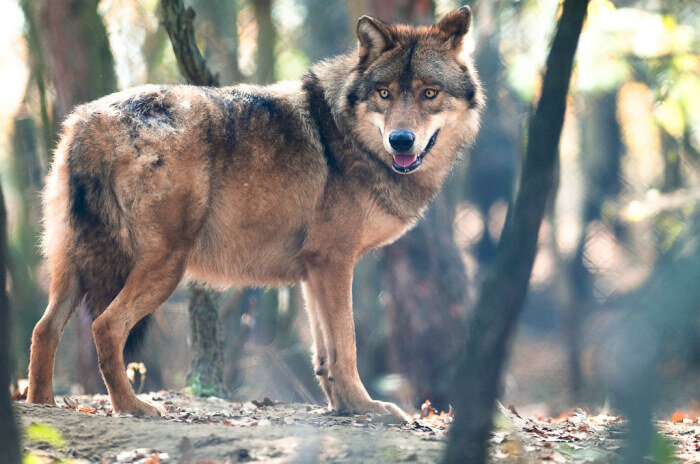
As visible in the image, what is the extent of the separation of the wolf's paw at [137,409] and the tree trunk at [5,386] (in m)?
1.26

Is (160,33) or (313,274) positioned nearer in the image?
(313,274)

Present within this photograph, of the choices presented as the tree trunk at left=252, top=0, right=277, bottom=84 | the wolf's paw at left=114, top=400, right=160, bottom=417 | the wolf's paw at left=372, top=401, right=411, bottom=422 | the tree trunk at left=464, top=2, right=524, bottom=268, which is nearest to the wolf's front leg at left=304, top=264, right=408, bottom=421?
the wolf's paw at left=372, top=401, right=411, bottom=422

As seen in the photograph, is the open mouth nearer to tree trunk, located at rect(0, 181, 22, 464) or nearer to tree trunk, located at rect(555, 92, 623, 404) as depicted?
tree trunk, located at rect(0, 181, 22, 464)

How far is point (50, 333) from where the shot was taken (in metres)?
3.87

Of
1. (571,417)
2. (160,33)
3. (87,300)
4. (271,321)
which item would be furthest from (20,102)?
(571,417)

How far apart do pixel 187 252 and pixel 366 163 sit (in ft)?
3.83

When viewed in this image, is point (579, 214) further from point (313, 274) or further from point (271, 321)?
point (313, 274)

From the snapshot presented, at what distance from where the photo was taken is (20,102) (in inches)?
421

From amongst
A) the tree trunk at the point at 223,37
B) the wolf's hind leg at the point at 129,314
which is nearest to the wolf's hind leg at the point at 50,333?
the wolf's hind leg at the point at 129,314

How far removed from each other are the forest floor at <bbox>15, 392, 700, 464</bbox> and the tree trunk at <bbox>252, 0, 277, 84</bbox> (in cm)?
696

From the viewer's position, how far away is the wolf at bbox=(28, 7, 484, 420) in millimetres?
3729

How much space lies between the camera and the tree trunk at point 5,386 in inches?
94.9

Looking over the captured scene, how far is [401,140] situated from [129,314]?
170 cm

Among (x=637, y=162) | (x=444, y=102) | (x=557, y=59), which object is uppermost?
(x=637, y=162)
